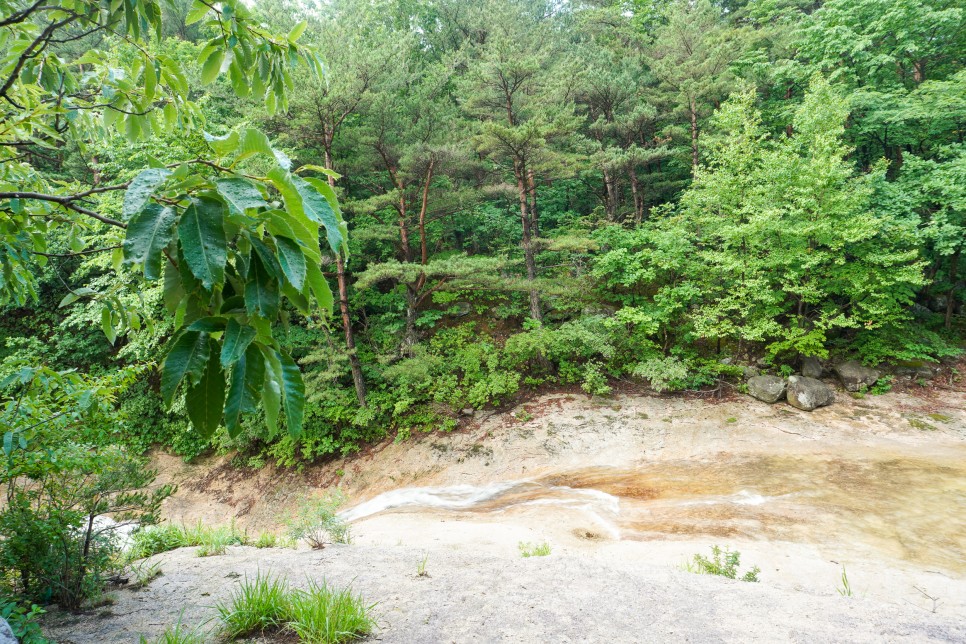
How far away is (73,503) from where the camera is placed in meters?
2.70

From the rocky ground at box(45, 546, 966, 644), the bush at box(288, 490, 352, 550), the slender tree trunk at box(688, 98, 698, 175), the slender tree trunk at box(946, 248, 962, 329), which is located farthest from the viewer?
the slender tree trunk at box(688, 98, 698, 175)

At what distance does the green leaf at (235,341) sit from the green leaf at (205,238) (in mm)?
93

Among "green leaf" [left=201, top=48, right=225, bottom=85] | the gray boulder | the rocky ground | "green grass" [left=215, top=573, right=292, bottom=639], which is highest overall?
"green leaf" [left=201, top=48, right=225, bottom=85]

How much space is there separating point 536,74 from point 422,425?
9063 mm

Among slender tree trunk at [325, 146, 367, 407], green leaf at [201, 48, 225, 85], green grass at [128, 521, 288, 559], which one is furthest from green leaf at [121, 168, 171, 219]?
slender tree trunk at [325, 146, 367, 407]

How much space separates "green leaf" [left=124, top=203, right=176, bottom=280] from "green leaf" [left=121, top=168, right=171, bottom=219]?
19mm

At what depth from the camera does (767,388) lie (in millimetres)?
8656

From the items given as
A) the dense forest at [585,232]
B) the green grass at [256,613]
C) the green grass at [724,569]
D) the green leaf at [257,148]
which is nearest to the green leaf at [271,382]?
the green leaf at [257,148]

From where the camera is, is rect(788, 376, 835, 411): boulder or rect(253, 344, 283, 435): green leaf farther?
rect(788, 376, 835, 411): boulder

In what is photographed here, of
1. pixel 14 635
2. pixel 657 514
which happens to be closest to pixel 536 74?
pixel 657 514

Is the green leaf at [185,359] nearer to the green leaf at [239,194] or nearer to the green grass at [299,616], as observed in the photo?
the green leaf at [239,194]

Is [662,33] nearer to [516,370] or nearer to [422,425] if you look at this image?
[516,370]

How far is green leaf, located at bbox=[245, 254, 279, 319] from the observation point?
0.81 m

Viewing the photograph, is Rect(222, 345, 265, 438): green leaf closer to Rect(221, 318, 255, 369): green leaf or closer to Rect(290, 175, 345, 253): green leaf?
Rect(221, 318, 255, 369): green leaf
